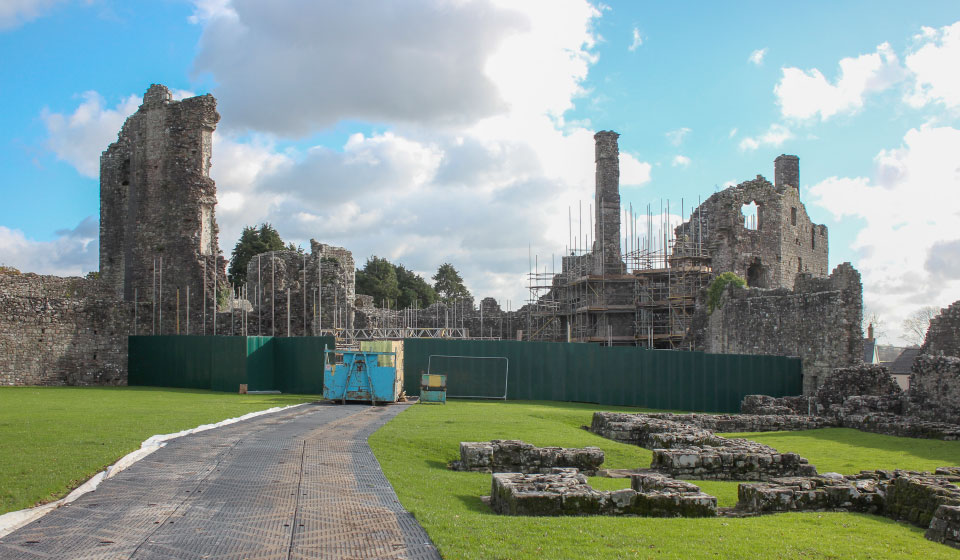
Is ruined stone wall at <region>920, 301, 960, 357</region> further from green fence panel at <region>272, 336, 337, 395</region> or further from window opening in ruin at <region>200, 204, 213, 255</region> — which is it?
window opening in ruin at <region>200, 204, 213, 255</region>

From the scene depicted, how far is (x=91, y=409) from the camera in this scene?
15539mm

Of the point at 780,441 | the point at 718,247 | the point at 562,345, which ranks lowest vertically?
the point at 780,441

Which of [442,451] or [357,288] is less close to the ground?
[357,288]

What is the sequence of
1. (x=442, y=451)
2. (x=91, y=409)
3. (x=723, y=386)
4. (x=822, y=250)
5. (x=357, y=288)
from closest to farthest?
(x=442, y=451) < (x=91, y=409) < (x=723, y=386) < (x=822, y=250) < (x=357, y=288)

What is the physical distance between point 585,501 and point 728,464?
447cm

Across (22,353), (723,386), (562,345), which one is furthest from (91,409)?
(723,386)

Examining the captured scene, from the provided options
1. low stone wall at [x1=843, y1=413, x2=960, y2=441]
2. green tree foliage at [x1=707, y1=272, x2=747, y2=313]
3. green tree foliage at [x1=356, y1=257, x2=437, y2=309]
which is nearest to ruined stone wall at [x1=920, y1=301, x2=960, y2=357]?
low stone wall at [x1=843, y1=413, x2=960, y2=441]

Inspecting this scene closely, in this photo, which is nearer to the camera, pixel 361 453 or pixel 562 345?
pixel 361 453

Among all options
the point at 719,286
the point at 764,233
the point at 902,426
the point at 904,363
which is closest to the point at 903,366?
the point at 904,363

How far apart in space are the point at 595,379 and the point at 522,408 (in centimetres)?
471

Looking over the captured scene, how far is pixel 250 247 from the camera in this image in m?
59.3

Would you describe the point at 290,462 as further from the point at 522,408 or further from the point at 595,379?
the point at 595,379

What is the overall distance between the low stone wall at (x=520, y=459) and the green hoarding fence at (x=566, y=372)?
12.6 metres

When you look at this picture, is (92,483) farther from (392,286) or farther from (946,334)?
(392,286)
